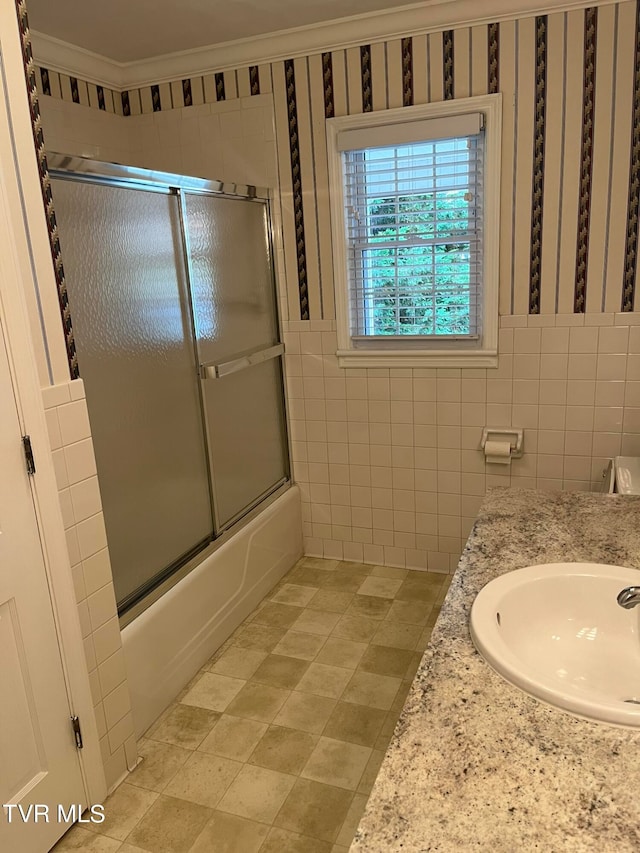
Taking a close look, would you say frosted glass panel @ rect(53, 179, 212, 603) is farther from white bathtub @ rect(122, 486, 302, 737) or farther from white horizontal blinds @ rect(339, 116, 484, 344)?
white horizontal blinds @ rect(339, 116, 484, 344)

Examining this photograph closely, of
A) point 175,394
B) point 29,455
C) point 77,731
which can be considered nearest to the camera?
point 29,455

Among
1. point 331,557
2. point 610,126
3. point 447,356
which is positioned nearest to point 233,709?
point 331,557

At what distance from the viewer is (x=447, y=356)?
2.84 meters

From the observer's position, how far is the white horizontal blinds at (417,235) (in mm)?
2689

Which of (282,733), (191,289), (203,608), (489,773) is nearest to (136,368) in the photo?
(191,289)

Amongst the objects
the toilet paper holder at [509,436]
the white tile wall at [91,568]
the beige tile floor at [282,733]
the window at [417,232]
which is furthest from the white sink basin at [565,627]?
the window at [417,232]

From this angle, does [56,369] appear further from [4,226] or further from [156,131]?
[156,131]

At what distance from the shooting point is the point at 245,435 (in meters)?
2.85

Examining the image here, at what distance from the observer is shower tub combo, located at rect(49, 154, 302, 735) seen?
6.39ft

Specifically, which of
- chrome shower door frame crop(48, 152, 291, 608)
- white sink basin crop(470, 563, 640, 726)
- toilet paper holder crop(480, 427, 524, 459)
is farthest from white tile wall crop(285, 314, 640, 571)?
white sink basin crop(470, 563, 640, 726)

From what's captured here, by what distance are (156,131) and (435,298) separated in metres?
1.59

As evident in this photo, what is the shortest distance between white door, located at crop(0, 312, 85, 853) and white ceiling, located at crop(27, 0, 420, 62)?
1.60 metres

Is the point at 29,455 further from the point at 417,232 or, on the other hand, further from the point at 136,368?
the point at 417,232

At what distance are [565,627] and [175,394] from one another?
153 centimetres
